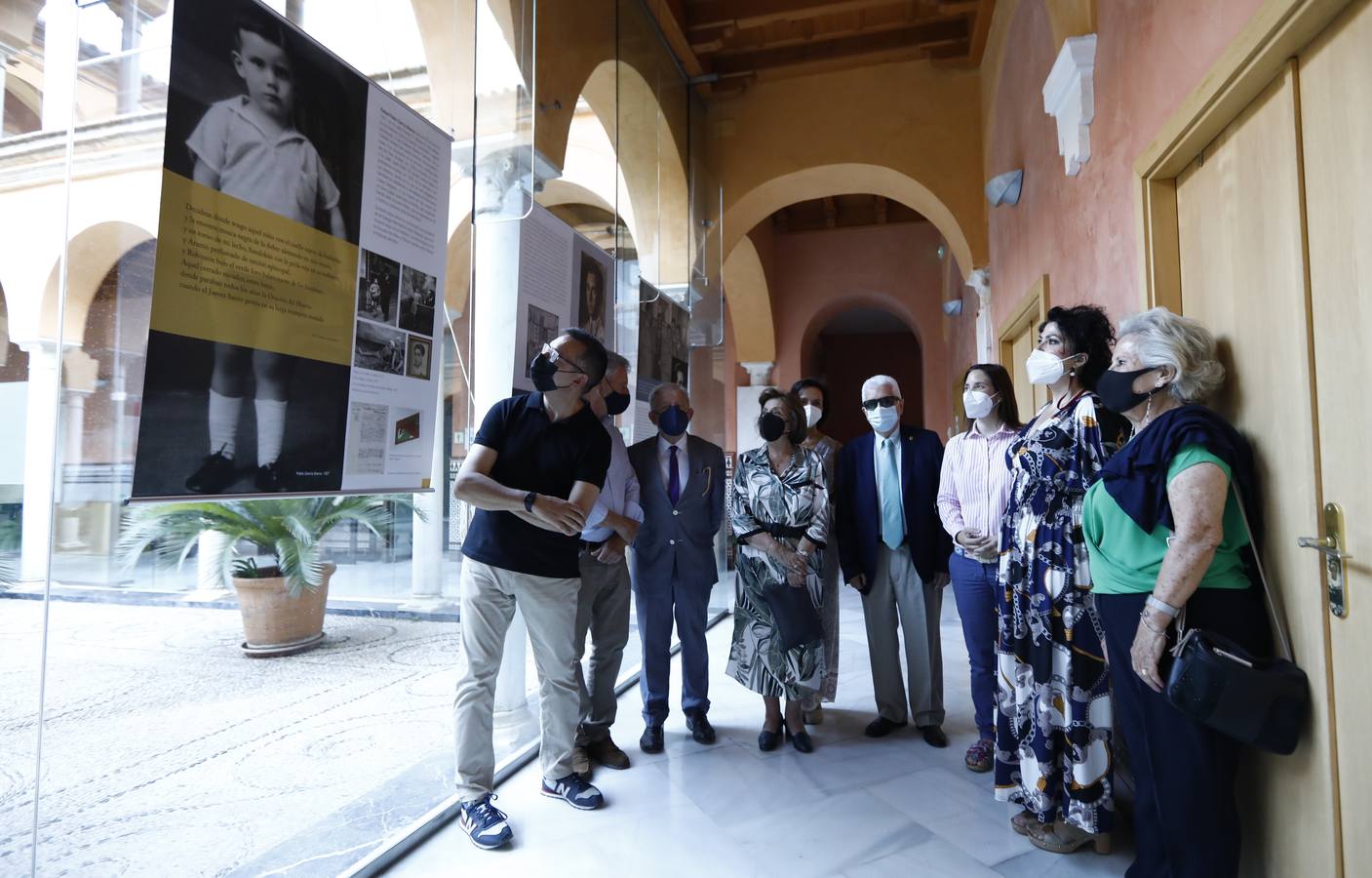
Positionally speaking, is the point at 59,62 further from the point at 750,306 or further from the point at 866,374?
the point at 866,374

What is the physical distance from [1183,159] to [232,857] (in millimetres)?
3920

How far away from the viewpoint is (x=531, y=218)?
129 inches

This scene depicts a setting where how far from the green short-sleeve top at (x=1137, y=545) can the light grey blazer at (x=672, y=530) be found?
169 cm

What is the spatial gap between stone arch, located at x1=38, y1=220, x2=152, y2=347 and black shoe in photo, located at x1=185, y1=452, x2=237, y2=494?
40 centimetres

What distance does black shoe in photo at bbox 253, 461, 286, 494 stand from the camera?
185cm

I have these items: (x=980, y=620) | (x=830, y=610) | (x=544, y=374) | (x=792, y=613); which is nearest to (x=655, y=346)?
(x=830, y=610)

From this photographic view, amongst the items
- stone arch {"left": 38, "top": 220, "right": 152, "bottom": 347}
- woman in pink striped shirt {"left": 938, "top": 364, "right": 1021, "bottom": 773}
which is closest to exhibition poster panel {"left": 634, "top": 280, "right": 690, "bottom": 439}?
woman in pink striped shirt {"left": 938, "top": 364, "right": 1021, "bottom": 773}

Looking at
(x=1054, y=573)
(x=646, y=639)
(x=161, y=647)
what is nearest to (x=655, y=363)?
(x=646, y=639)

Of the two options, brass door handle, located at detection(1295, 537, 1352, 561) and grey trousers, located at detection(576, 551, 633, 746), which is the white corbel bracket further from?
grey trousers, located at detection(576, 551, 633, 746)

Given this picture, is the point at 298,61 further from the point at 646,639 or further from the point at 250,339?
the point at 646,639

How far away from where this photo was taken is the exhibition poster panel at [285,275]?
1.63 meters

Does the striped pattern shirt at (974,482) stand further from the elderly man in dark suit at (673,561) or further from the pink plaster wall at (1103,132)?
the elderly man in dark suit at (673,561)

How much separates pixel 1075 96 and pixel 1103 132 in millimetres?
313

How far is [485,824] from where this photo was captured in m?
2.47
